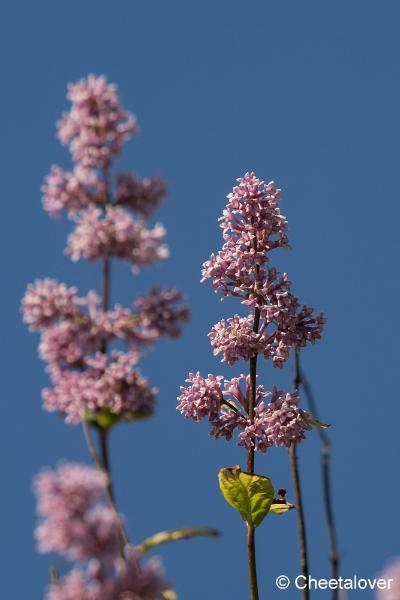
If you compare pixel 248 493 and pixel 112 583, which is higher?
pixel 248 493

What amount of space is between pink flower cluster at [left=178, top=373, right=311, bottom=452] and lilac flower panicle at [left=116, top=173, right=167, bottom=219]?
143cm

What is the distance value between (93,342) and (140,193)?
0.58m

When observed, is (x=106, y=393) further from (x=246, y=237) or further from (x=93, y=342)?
(x=246, y=237)

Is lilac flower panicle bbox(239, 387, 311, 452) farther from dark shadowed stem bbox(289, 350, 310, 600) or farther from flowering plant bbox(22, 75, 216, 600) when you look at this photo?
flowering plant bbox(22, 75, 216, 600)

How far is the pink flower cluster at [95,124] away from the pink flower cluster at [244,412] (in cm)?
160

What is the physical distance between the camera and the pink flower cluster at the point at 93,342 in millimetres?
3432

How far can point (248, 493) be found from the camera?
4.83m

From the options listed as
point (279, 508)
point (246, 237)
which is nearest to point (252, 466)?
point (279, 508)

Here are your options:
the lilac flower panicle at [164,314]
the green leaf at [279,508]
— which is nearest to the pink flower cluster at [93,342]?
the lilac flower panicle at [164,314]

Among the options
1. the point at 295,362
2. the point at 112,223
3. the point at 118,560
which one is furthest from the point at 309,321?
the point at 118,560

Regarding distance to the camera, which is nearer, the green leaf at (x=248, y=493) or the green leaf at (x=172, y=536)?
the green leaf at (x=172, y=536)

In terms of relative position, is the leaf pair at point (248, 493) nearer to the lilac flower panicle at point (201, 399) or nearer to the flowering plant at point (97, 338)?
the lilac flower panicle at point (201, 399)

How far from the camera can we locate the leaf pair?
477 cm

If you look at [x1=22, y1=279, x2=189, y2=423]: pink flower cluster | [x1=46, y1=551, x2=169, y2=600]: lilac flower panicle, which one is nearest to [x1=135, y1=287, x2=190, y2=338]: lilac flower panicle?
[x1=22, y1=279, x2=189, y2=423]: pink flower cluster
